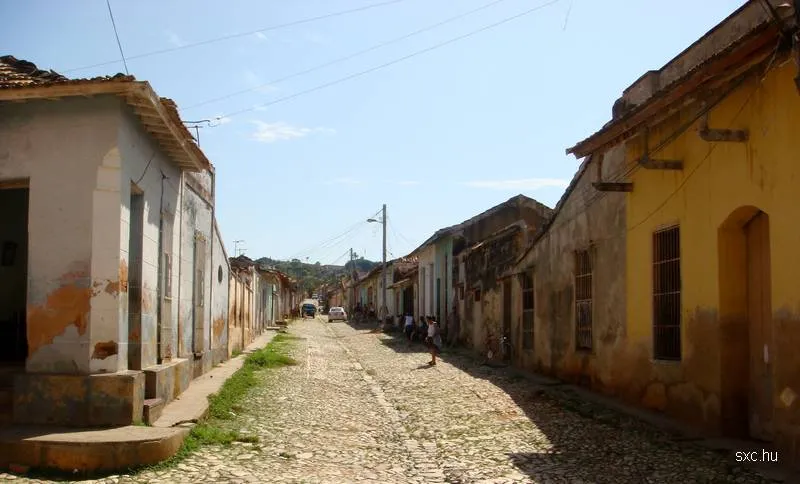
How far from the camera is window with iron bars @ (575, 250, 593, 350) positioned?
13219 millimetres

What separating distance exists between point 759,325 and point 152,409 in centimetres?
669

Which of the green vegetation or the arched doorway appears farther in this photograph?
the arched doorway

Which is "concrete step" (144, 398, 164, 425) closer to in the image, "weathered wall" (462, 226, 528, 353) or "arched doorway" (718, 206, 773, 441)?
"arched doorway" (718, 206, 773, 441)

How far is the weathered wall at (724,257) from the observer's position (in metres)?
7.14

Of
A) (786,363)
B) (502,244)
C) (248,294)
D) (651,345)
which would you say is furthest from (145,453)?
(248,294)

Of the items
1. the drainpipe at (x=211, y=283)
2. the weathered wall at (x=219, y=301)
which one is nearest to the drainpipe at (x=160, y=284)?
the drainpipe at (x=211, y=283)

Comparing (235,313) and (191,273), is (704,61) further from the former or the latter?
(235,313)

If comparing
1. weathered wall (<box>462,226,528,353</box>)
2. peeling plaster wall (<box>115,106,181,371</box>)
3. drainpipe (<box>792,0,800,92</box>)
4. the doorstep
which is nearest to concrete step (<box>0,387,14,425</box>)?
the doorstep

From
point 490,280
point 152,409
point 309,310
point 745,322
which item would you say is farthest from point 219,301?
point 309,310

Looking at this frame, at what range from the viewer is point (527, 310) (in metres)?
Result: 17.5

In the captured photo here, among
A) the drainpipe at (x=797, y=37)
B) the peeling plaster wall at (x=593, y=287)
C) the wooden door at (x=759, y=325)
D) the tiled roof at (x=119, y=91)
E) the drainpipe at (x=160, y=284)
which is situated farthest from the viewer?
the peeling plaster wall at (x=593, y=287)

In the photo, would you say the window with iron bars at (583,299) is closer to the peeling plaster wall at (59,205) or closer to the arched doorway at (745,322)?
the arched doorway at (745,322)

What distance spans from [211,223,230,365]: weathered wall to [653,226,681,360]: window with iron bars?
8531 millimetres

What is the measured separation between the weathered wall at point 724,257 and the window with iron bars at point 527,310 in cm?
599
